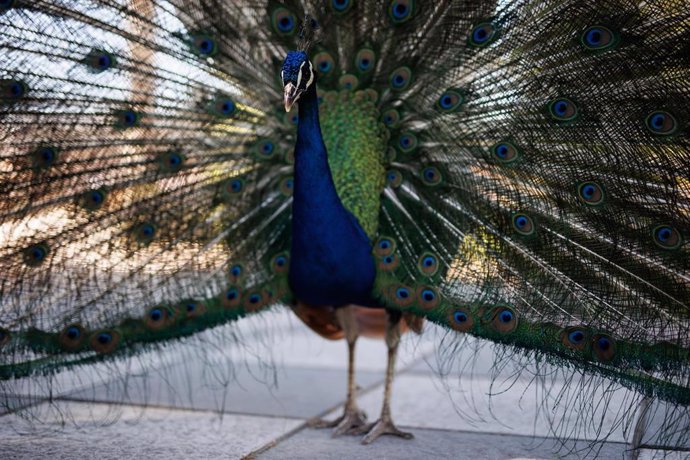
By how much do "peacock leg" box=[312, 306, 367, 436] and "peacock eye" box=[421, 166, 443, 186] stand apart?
746 millimetres

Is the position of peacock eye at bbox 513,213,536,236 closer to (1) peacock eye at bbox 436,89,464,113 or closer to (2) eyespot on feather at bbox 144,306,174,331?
(1) peacock eye at bbox 436,89,464,113

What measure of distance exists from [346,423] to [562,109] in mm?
1827

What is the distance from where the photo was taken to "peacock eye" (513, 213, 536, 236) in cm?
307

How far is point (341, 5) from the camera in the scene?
341 centimetres

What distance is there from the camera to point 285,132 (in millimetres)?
3684

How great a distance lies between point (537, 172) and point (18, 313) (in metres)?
2.19

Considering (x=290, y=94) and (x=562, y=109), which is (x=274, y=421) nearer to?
(x=290, y=94)

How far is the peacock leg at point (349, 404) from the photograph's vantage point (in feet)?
12.1

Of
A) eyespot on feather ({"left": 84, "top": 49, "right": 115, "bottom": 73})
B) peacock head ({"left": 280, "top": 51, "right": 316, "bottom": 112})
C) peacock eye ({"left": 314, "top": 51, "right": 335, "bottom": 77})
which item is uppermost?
peacock eye ({"left": 314, "top": 51, "right": 335, "bottom": 77})

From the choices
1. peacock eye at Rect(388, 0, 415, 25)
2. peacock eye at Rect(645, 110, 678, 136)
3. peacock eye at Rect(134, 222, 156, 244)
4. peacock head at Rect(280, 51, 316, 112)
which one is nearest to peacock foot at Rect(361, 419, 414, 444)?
peacock eye at Rect(134, 222, 156, 244)

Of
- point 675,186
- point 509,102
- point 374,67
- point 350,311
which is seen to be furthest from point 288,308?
point 675,186

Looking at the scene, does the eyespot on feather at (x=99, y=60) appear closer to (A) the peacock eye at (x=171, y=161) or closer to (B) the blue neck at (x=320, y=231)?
(A) the peacock eye at (x=171, y=161)

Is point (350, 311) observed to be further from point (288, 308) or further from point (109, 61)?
point (109, 61)

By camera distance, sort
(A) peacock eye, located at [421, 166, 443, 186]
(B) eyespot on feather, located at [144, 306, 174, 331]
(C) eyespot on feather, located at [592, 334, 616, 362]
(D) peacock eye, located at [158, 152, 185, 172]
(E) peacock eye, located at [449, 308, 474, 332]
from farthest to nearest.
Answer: (D) peacock eye, located at [158, 152, 185, 172], (A) peacock eye, located at [421, 166, 443, 186], (B) eyespot on feather, located at [144, 306, 174, 331], (E) peacock eye, located at [449, 308, 474, 332], (C) eyespot on feather, located at [592, 334, 616, 362]
